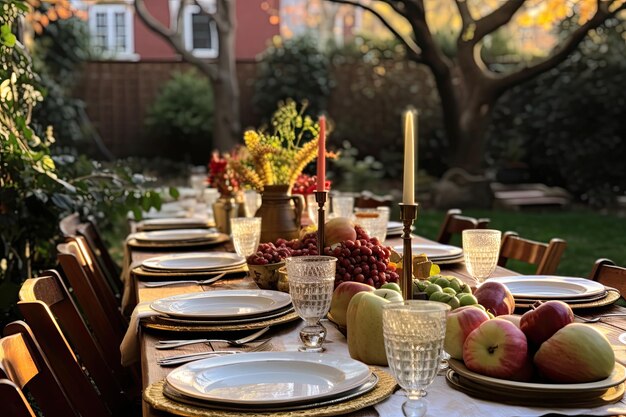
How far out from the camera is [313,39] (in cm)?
1412

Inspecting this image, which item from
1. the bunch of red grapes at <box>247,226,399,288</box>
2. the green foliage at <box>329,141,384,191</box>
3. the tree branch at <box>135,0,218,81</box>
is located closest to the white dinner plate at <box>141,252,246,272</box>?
the bunch of red grapes at <box>247,226,399,288</box>

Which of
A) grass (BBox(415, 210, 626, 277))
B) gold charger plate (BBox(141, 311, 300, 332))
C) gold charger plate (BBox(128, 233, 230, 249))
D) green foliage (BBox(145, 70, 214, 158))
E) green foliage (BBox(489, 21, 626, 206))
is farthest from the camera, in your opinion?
green foliage (BBox(145, 70, 214, 158))

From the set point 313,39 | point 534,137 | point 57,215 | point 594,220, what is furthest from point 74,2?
point 57,215

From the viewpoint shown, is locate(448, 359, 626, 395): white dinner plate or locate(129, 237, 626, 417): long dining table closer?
locate(448, 359, 626, 395): white dinner plate

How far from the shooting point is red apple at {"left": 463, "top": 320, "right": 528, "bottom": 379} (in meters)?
1.55

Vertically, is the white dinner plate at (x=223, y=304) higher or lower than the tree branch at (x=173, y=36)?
lower

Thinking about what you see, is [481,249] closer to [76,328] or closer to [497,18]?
[76,328]

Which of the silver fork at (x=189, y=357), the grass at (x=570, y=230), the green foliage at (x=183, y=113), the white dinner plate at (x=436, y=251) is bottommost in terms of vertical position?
the grass at (x=570, y=230)

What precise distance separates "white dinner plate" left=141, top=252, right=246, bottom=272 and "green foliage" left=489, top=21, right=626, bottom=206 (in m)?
9.01

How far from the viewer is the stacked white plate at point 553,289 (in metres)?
2.32

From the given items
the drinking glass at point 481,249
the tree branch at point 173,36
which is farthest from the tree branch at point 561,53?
the drinking glass at point 481,249

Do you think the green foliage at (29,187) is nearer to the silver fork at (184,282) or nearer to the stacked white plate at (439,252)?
the silver fork at (184,282)

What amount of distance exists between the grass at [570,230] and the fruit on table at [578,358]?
5.50 m

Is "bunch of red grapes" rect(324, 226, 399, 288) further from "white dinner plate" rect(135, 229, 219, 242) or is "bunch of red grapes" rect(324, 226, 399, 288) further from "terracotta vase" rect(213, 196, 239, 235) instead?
"terracotta vase" rect(213, 196, 239, 235)
